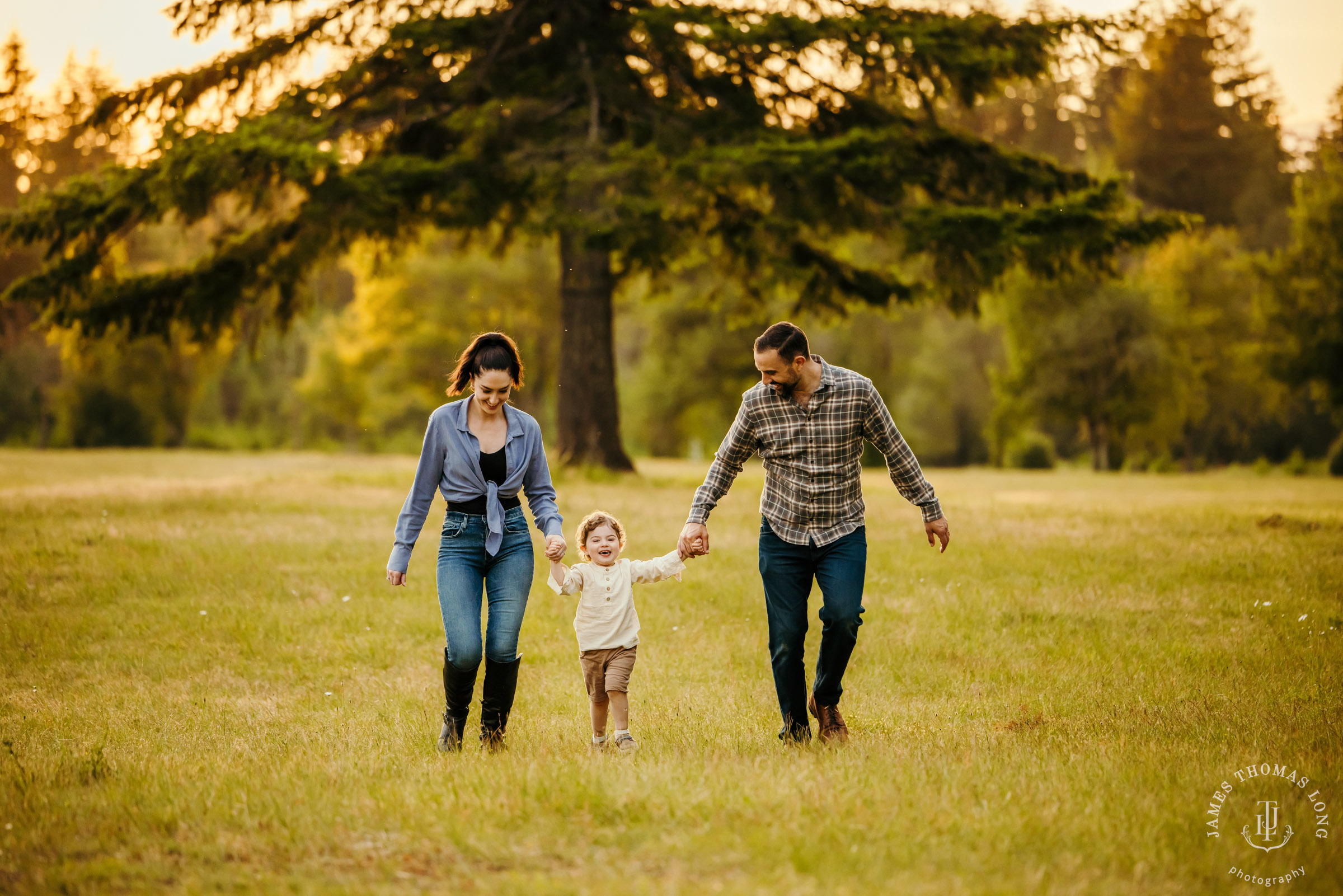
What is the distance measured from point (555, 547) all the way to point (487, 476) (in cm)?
57

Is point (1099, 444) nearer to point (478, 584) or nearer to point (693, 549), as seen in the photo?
point (693, 549)

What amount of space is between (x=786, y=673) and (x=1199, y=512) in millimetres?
13145

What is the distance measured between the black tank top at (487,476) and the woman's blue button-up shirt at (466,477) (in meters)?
0.02

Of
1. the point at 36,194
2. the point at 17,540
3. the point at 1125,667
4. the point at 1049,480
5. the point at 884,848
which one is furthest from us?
the point at 1049,480

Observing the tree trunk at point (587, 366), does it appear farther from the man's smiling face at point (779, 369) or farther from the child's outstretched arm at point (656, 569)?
the man's smiling face at point (779, 369)

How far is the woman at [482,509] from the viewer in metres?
5.79

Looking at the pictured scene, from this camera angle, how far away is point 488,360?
19.0ft

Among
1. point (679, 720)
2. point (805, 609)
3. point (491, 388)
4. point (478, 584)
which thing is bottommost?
point (679, 720)

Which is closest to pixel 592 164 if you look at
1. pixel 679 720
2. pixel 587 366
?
pixel 587 366

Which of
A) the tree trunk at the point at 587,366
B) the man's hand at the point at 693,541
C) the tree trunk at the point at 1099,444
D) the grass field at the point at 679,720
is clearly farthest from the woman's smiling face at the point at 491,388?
the tree trunk at the point at 1099,444

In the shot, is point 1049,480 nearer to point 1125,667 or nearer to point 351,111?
point 351,111

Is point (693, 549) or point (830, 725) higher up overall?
point (693, 549)

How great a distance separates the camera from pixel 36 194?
53.9 ft

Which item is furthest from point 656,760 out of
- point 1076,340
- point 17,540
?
point 1076,340
